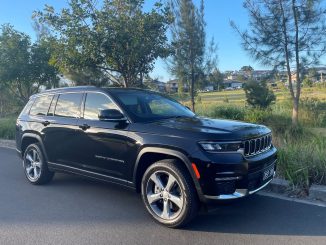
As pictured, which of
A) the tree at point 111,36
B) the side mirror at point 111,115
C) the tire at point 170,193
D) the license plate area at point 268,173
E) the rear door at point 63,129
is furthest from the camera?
the tree at point 111,36

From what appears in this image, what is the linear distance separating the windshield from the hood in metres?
0.29

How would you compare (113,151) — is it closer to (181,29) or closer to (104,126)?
(104,126)

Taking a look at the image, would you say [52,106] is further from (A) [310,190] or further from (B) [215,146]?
(A) [310,190]

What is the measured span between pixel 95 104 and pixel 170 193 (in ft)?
6.19

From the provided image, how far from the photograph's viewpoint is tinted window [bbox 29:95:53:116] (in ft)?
20.9

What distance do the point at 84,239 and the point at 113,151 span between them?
127cm

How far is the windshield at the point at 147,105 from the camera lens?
5.03 m

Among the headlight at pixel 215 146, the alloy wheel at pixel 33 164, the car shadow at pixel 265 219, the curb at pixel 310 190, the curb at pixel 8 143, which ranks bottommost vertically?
the car shadow at pixel 265 219

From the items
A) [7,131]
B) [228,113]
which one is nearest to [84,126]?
[7,131]

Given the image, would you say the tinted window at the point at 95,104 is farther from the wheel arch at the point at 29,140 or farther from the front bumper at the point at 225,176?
the front bumper at the point at 225,176

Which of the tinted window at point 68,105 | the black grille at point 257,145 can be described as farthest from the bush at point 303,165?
the tinted window at point 68,105

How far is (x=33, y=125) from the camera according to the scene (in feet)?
21.1

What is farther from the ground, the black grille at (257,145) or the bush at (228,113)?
the black grille at (257,145)

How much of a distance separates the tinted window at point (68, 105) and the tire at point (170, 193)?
5.99 ft
